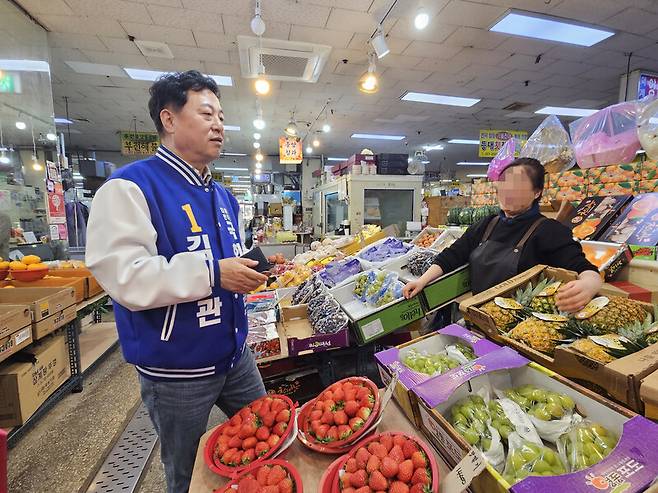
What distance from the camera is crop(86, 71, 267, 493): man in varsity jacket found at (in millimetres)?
1001

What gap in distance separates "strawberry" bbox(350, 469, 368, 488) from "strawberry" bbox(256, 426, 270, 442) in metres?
0.34

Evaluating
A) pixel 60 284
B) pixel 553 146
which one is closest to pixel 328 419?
pixel 553 146

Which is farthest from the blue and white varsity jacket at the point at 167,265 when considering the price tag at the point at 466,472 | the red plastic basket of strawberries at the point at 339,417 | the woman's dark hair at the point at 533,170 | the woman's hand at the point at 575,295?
the woman's dark hair at the point at 533,170

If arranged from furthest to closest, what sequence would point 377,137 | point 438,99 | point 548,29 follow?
point 377,137
point 438,99
point 548,29

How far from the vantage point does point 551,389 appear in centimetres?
109

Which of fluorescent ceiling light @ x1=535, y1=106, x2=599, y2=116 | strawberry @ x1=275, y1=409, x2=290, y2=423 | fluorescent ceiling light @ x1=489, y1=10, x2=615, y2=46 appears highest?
fluorescent ceiling light @ x1=535, y1=106, x2=599, y2=116

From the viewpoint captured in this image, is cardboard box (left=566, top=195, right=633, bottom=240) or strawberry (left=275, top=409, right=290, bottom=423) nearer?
strawberry (left=275, top=409, right=290, bottom=423)

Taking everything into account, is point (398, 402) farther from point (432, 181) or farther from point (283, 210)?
point (432, 181)

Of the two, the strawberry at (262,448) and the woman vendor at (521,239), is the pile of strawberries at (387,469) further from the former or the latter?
the woman vendor at (521,239)

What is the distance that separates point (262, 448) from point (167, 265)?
65 centimetres

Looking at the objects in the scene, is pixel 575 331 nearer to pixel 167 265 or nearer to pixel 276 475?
pixel 276 475

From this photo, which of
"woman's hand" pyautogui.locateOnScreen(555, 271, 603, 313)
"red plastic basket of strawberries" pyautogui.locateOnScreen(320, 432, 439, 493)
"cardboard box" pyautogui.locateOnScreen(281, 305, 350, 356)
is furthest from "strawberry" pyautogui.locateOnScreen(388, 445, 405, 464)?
"cardboard box" pyautogui.locateOnScreen(281, 305, 350, 356)

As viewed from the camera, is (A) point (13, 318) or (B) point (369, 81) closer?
(A) point (13, 318)

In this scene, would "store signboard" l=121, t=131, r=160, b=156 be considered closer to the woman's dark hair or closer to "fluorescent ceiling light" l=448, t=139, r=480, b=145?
the woman's dark hair
